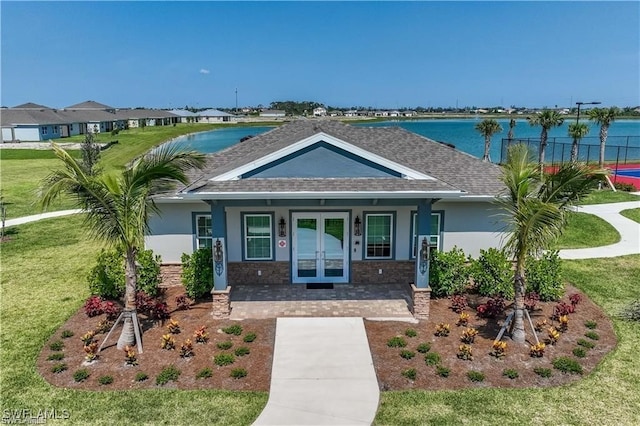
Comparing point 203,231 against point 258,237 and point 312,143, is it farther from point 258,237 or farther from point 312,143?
point 312,143

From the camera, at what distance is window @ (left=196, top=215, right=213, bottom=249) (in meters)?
14.0

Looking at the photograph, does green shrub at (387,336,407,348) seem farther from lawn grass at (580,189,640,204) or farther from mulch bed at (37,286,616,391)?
lawn grass at (580,189,640,204)

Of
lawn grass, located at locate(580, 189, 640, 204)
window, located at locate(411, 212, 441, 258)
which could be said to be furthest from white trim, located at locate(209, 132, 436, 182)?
lawn grass, located at locate(580, 189, 640, 204)

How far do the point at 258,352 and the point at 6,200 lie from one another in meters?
25.3

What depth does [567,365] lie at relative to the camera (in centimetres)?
941

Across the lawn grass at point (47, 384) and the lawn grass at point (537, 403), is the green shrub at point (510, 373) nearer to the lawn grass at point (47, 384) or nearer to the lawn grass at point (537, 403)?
the lawn grass at point (537, 403)

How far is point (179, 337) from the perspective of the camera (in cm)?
1081

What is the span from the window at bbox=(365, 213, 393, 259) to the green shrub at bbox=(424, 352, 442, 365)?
4.61 meters

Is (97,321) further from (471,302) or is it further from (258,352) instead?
(471,302)

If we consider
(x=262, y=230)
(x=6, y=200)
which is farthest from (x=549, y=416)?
(x=6, y=200)

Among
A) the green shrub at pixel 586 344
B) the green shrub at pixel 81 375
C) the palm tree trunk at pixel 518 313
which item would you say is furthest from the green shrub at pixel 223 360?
the green shrub at pixel 586 344

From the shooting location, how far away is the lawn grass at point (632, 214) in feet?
73.8

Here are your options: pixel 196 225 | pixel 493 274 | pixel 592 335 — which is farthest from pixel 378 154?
pixel 592 335

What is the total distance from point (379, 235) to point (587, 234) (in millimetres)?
11837
